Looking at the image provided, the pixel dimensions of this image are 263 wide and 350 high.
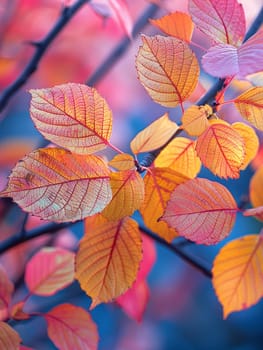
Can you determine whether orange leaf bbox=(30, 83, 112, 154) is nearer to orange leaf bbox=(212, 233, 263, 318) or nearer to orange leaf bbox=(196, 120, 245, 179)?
orange leaf bbox=(196, 120, 245, 179)

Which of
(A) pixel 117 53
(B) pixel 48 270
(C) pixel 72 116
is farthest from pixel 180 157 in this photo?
(A) pixel 117 53

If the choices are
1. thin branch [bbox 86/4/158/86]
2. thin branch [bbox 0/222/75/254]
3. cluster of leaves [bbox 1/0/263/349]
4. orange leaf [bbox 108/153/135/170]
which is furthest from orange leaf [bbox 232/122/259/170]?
thin branch [bbox 86/4/158/86]

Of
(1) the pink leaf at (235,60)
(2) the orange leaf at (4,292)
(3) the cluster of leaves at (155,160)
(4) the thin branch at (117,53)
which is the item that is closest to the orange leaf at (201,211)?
(3) the cluster of leaves at (155,160)

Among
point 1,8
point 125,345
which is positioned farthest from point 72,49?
point 125,345

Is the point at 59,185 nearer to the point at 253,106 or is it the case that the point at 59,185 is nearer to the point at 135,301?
the point at 253,106

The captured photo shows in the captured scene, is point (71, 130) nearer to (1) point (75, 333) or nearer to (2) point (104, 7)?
(1) point (75, 333)

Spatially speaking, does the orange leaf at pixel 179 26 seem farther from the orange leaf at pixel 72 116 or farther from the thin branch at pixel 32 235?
the thin branch at pixel 32 235
